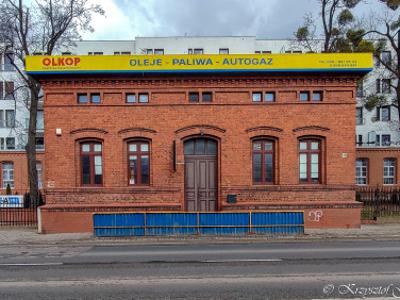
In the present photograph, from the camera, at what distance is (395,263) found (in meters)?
7.82

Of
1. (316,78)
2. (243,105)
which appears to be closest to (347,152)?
(316,78)

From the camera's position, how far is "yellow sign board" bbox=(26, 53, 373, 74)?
13406mm

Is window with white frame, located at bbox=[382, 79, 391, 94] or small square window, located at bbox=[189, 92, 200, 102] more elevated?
window with white frame, located at bbox=[382, 79, 391, 94]

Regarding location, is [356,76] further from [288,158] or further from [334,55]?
[288,158]

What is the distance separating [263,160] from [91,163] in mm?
7661

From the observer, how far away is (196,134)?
1400 cm

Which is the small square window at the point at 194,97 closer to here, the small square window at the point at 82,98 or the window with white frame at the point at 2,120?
the small square window at the point at 82,98

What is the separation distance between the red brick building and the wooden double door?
0.31m

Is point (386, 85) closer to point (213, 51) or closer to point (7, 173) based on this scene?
point (213, 51)

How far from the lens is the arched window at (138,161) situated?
1417 centimetres

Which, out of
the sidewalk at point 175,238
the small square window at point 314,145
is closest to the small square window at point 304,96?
the small square window at point 314,145

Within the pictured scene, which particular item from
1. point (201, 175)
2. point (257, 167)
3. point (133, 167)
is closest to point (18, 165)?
point (133, 167)

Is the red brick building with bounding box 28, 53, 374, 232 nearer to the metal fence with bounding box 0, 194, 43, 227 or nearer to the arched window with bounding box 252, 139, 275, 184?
the arched window with bounding box 252, 139, 275, 184

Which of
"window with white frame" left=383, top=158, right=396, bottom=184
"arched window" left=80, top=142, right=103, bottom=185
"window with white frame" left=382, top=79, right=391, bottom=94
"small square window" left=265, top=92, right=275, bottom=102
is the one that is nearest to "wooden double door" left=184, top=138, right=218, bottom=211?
"small square window" left=265, top=92, right=275, bottom=102
